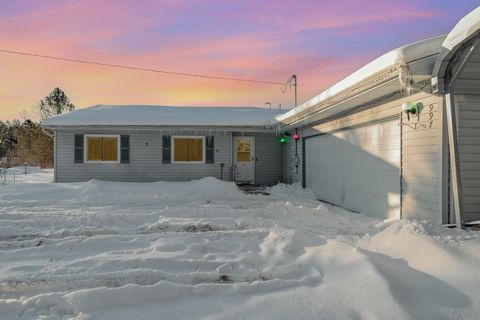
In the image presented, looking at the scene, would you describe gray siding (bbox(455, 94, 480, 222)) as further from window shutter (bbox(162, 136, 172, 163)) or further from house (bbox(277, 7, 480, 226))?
window shutter (bbox(162, 136, 172, 163))

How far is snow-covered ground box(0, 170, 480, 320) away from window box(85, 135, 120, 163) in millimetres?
7326

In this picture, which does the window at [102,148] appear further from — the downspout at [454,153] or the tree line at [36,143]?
the tree line at [36,143]

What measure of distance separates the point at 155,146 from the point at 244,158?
12.5ft

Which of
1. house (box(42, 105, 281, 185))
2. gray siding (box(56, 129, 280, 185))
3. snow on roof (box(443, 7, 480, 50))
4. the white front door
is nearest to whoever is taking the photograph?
snow on roof (box(443, 7, 480, 50))

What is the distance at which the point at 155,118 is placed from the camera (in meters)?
14.9

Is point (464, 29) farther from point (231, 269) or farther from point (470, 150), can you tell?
point (231, 269)

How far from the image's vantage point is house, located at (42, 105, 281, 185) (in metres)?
14.4

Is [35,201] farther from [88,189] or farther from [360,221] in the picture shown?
[360,221]

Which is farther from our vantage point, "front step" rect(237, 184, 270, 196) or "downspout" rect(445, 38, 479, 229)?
"front step" rect(237, 184, 270, 196)

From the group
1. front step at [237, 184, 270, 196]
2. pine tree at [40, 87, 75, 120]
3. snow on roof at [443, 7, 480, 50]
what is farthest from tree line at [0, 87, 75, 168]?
snow on roof at [443, 7, 480, 50]

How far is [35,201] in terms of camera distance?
1009 cm

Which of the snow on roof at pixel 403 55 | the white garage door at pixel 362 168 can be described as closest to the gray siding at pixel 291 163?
the white garage door at pixel 362 168

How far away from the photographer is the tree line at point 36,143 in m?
29.5

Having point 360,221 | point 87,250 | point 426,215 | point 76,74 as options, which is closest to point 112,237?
point 87,250
